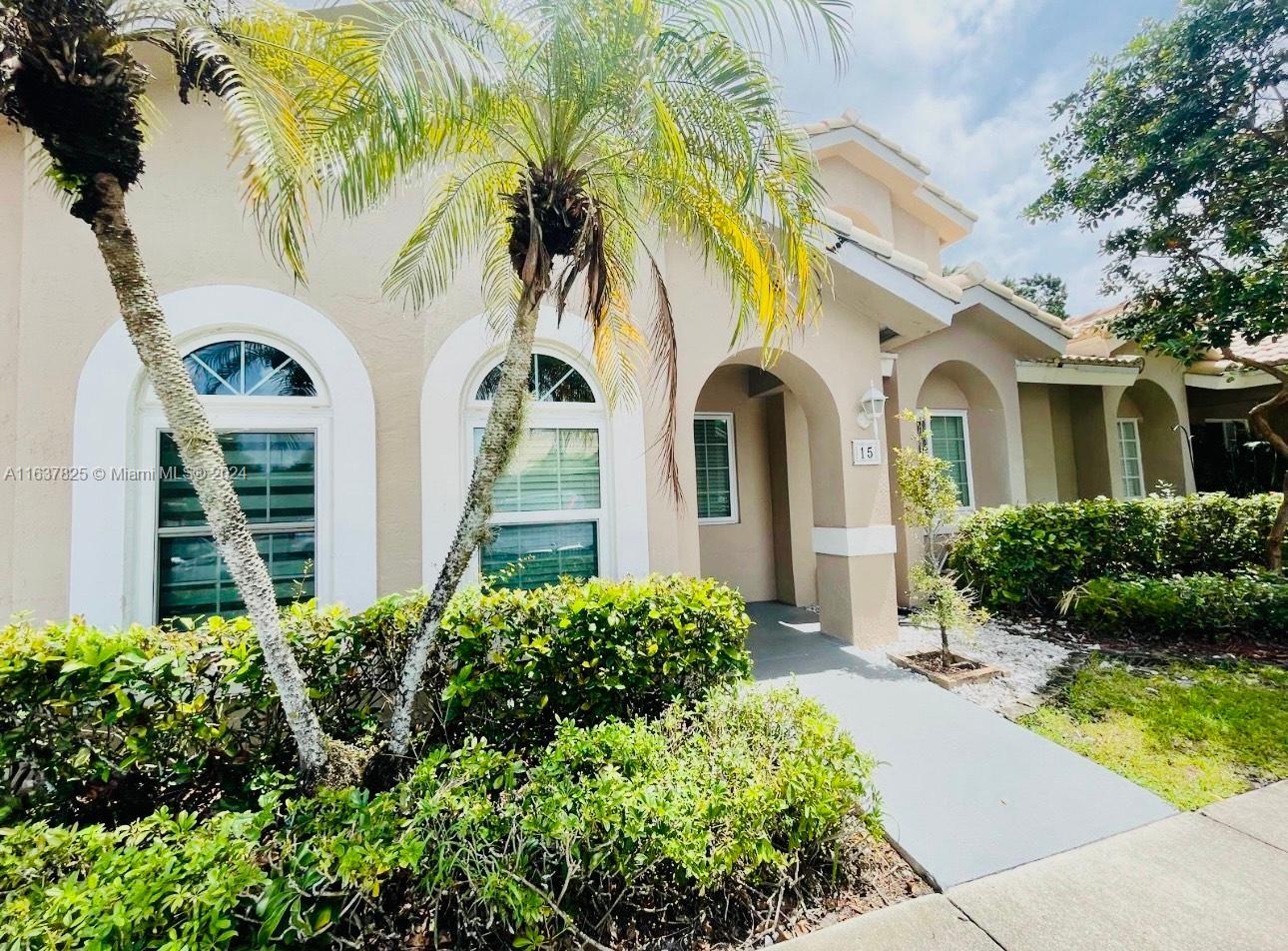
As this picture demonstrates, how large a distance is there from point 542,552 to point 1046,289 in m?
45.3

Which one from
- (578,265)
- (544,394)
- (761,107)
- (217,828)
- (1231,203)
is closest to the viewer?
(217,828)

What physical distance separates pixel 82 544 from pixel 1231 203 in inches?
638

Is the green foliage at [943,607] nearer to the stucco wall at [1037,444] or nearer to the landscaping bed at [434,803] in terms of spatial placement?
the landscaping bed at [434,803]

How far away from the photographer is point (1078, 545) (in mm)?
9953

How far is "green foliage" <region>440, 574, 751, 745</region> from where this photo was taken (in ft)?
15.3

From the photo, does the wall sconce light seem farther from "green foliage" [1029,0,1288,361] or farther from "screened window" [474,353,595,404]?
"green foliage" [1029,0,1288,361]

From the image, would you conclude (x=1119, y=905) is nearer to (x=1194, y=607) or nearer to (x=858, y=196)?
(x=1194, y=607)

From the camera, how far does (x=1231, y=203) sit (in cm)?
849

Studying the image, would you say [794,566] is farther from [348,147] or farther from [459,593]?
[348,147]

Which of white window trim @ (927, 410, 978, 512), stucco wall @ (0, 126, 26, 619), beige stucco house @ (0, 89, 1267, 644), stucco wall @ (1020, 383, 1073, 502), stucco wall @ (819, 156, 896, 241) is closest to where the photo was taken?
stucco wall @ (0, 126, 26, 619)

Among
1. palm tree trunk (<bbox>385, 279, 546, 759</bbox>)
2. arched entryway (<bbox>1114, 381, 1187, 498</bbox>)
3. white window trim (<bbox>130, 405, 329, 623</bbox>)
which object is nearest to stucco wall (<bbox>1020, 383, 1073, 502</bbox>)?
arched entryway (<bbox>1114, 381, 1187, 498</bbox>)

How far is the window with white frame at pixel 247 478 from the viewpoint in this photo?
542 centimetres

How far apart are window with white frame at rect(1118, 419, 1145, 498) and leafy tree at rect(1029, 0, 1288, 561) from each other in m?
4.82

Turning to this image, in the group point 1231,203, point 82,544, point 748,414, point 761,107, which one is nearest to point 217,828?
point 82,544
